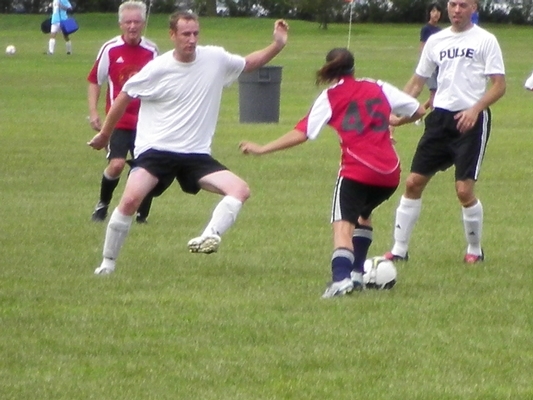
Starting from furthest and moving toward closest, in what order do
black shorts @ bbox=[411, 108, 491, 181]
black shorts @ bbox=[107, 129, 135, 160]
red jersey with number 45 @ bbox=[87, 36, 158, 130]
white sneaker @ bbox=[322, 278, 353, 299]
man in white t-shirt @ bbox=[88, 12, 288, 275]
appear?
black shorts @ bbox=[107, 129, 135, 160] → red jersey with number 45 @ bbox=[87, 36, 158, 130] → black shorts @ bbox=[411, 108, 491, 181] → man in white t-shirt @ bbox=[88, 12, 288, 275] → white sneaker @ bbox=[322, 278, 353, 299]

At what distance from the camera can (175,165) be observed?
29.4 ft

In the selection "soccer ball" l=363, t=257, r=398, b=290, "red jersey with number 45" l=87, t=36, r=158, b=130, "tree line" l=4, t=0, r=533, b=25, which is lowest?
"tree line" l=4, t=0, r=533, b=25

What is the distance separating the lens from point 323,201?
13414 mm

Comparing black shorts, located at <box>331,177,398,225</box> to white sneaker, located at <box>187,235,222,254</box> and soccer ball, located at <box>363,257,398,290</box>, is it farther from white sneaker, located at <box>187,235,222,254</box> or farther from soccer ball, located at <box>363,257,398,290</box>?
white sneaker, located at <box>187,235,222,254</box>

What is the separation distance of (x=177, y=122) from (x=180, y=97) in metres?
0.16

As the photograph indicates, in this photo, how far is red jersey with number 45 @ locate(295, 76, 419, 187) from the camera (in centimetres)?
807

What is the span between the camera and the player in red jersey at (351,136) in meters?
8.06

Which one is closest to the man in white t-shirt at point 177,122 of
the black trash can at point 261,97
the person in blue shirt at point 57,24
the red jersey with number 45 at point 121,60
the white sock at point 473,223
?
the white sock at point 473,223

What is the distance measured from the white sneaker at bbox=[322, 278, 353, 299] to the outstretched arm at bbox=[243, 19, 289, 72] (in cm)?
169

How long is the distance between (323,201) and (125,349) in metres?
6.66

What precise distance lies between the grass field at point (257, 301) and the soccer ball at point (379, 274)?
11 centimetres

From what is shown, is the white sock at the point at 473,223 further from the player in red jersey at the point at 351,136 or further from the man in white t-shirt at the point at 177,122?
the man in white t-shirt at the point at 177,122

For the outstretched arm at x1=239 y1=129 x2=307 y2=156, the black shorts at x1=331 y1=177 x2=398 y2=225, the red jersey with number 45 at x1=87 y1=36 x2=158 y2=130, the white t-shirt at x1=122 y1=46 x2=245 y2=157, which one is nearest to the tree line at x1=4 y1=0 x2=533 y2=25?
the red jersey with number 45 at x1=87 y1=36 x2=158 y2=130

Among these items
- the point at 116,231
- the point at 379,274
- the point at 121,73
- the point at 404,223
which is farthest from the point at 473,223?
the point at 121,73
